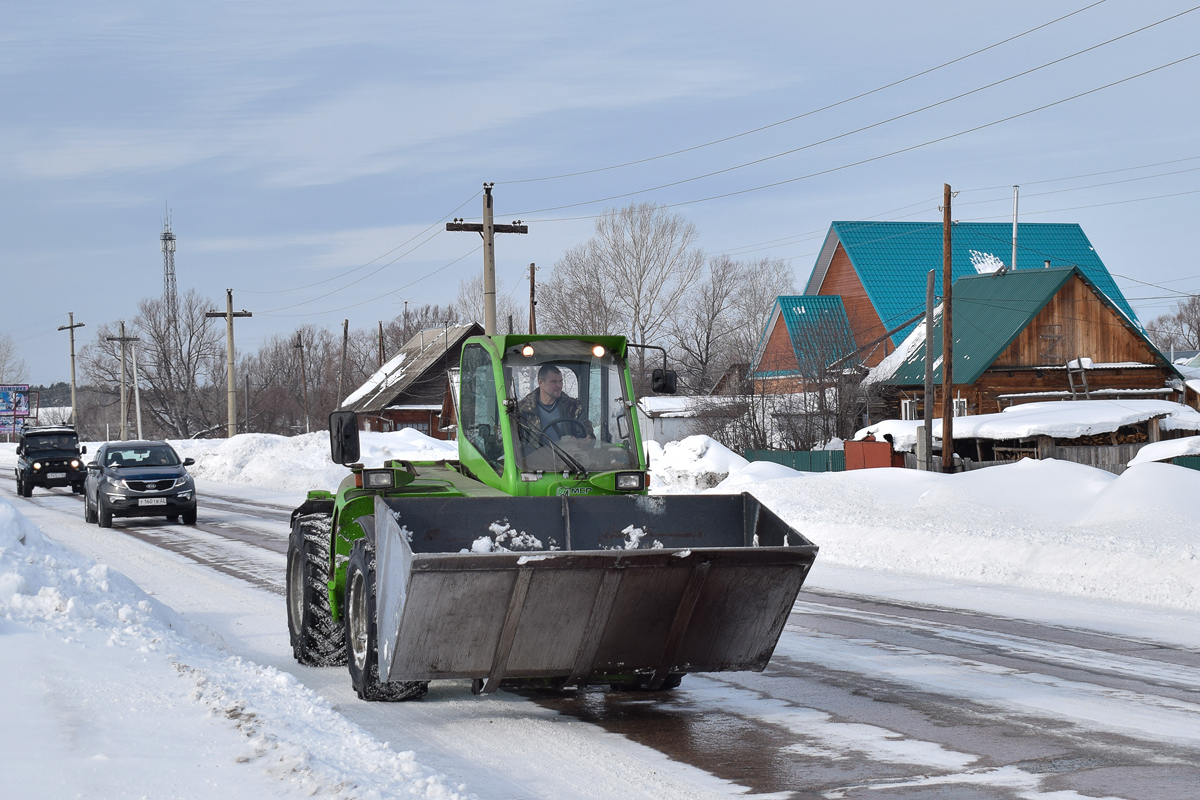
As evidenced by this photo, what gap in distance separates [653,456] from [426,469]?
29.8 m

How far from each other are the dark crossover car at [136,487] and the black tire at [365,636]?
16.4 m

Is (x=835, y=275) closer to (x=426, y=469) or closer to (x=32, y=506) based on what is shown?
(x=32, y=506)

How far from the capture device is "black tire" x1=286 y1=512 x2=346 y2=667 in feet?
27.6

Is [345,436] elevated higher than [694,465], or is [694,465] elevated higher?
[345,436]

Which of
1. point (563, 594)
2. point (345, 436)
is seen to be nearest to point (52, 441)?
point (345, 436)

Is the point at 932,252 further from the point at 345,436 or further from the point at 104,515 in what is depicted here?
the point at 345,436

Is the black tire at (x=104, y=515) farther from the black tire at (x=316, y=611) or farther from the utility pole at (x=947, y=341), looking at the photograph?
the utility pole at (x=947, y=341)

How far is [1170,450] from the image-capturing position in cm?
2652

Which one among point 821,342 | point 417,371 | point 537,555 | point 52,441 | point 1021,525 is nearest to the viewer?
point 537,555

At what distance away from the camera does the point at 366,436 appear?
46906 millimetres

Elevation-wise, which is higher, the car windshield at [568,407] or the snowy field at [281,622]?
the car windshield at [568,407]

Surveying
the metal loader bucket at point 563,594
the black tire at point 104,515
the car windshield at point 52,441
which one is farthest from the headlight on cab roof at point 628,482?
the car windshield at point 52,441

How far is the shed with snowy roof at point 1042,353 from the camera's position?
3931 centimetres

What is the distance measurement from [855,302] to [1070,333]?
12.9 m
